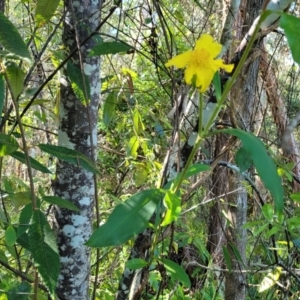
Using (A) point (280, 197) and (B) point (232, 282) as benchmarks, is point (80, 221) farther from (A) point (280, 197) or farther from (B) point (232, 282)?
(B) point (232, 282)

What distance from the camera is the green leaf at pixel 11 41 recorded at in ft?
1.72

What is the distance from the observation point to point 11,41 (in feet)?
1.74

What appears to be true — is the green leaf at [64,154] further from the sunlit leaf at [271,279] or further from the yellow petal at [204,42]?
the sunlit leaf at [271,279]

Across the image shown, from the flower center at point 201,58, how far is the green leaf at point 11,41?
0.68 ft

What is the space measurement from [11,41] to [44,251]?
0.85 ft

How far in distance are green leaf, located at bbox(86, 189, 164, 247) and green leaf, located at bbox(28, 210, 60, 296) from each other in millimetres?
109

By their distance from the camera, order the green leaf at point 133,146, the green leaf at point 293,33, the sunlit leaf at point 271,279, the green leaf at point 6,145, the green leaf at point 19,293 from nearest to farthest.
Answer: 1. the green leaf at point 293,33
2. the green leaf at point 6,145
3. the green leaf at point 19,293
4. the sunlit leaf at point 271,279
5. the green leaf at point 133,146

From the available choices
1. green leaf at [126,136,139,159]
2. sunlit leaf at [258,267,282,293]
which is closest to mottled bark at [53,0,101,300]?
green leaf at [126,136,139,159]

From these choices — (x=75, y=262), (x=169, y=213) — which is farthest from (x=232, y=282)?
(x=169, y=213)

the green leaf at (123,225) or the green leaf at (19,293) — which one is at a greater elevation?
the green leaf at (123,225)

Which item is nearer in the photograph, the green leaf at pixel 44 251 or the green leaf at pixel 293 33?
the green leaf at pixel 293 33

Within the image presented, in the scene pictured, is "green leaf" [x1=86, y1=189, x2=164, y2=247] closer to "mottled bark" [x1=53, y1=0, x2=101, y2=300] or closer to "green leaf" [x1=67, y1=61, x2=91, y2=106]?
"green leaf" [x1=67, y1=61, x2=91, y2=106]

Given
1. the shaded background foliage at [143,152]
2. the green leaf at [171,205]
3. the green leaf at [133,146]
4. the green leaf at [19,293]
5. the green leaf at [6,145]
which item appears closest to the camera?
the green leaf at [171,205]

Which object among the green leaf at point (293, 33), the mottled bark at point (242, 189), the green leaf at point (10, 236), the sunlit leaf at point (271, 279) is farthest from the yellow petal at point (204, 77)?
the sunlit leaf at point (271, 279)
